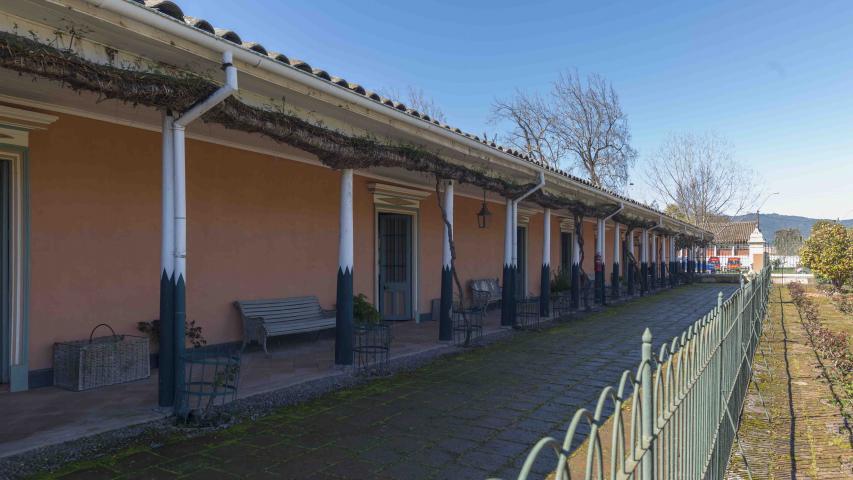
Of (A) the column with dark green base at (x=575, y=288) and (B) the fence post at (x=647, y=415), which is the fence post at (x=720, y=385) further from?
(A) the column with dark green base at (x=575, y=288)

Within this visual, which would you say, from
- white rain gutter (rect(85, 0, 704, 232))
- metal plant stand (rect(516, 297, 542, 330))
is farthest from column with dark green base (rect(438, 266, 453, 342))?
white rain gutter (rect(85, 0, 704, 232))

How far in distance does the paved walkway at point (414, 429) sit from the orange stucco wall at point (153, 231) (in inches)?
90.1

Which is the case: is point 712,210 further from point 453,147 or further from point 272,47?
point 272,47

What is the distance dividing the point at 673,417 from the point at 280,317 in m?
5.54

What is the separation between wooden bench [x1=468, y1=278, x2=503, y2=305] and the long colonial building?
233cm

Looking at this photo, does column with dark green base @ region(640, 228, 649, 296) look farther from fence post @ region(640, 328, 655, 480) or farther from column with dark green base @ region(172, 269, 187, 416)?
fence post @ region(640, 328, 655, 480)

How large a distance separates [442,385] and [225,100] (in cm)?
328

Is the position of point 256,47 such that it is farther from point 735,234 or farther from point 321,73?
point 735,234

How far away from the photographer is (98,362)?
4730 millimetres

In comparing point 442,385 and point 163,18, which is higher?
point 163,18

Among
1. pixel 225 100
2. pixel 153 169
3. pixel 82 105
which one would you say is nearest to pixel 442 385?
pixel 225 100

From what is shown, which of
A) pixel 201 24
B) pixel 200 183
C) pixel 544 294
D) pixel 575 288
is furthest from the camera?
pixel 575 288

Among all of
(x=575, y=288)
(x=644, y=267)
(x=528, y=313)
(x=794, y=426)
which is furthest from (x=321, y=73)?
(x=644, y=267)

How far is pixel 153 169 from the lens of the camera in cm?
→ 570
